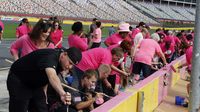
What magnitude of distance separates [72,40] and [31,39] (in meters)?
2.88

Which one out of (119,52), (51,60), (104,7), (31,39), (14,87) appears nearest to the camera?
(51,60)

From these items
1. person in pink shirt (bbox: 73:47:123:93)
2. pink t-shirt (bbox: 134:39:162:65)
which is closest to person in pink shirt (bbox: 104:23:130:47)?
pink t-shirt (bbox: 134:39:162:65)

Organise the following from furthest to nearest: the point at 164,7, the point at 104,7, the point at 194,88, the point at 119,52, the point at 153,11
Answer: the point at 164,7
the point at 153,11
the point at 104,7
the point at 119,52
the point at 194,88

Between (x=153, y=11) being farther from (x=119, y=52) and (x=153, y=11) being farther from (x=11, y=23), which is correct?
(x=119, y=52)

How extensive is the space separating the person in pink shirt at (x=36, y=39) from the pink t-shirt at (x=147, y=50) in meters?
3.97

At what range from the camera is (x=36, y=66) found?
4.48 metres

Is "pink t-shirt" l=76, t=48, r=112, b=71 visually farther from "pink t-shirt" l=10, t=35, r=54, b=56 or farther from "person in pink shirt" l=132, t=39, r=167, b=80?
"person in pink shirt" l=132, t=39, r=167, b=80

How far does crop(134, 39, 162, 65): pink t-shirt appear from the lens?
31.6 ft

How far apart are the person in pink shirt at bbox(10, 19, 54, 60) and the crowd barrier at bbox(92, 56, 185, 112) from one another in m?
1.15

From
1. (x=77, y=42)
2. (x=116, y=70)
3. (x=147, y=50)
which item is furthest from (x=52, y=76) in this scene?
(x=147, y=50)

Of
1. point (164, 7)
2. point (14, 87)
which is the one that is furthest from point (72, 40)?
point (164, 7)

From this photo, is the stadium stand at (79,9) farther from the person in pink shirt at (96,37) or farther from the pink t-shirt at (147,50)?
the pink t-shirt at (147,50)

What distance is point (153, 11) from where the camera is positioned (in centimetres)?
7206

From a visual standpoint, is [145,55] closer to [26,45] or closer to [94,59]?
[94,59]
